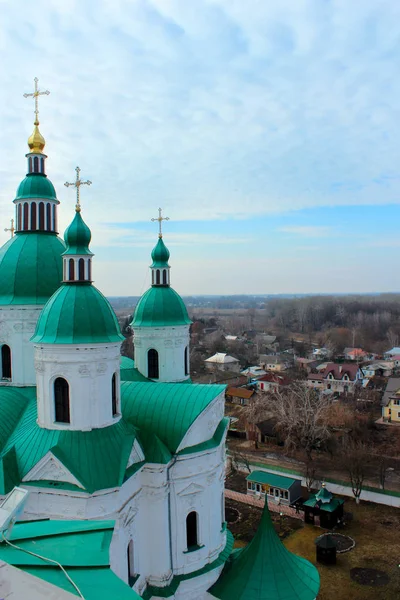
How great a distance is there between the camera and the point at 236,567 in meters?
14.4

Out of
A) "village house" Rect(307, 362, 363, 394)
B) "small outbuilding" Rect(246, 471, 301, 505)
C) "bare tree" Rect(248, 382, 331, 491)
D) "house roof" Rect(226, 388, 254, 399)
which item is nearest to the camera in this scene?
"small outbuilding" Rect(246, 471, 301, 505)

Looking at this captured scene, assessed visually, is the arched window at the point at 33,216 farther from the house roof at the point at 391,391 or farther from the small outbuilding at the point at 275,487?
the house roof at the point at 391,391

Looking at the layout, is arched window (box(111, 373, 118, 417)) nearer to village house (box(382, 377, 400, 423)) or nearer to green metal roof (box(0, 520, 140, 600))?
green metal roof (box(0, 520, 140, 600))

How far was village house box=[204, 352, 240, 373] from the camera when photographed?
64.2 m

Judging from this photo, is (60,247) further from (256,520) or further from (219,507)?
(256,520)

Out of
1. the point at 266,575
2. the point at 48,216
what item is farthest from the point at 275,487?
the point at 48,216

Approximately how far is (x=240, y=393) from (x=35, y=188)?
34138mm

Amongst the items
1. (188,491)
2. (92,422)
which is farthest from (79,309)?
(188,491)

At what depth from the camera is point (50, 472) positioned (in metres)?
12.1

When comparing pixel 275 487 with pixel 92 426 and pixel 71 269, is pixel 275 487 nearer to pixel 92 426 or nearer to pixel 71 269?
pixel 92 426

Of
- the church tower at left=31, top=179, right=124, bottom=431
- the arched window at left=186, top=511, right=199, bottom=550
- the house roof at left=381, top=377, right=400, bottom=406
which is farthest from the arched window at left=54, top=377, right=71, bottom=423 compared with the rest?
the house roof at left=381, top=377, right=400, bottom=406

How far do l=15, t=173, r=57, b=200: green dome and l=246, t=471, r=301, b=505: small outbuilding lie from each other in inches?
713

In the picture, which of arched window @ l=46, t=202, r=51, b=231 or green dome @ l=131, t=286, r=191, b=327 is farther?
green dome @ l=131, t=286, r=191, b=327

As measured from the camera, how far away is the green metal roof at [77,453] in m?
12.0
